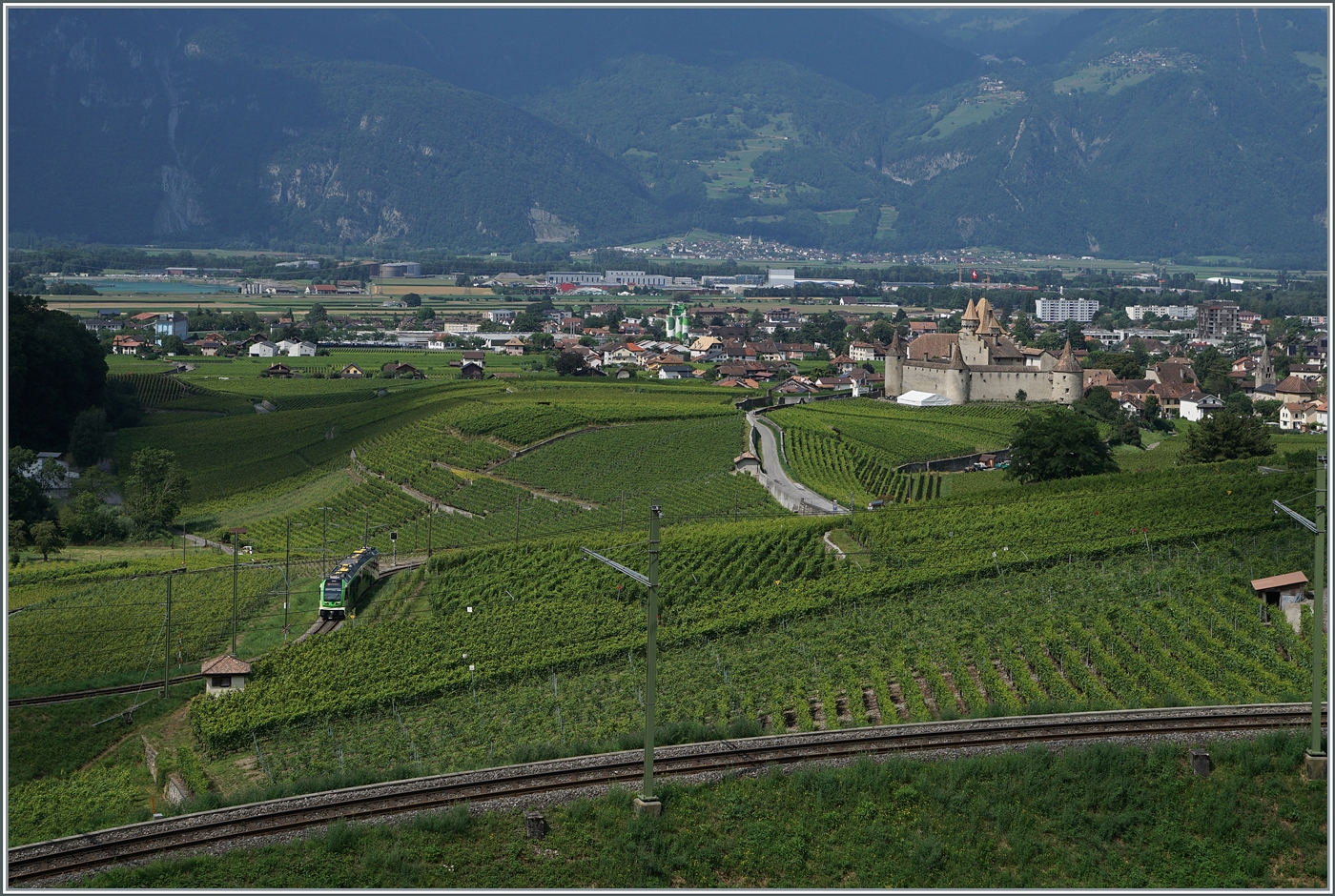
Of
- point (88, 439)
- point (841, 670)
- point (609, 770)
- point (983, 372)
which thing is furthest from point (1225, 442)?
point (88, 439)

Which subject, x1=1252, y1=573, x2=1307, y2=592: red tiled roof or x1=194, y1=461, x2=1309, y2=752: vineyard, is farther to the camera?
x1=1252, y1=573, x2=1307, y2=592: red tiled roof

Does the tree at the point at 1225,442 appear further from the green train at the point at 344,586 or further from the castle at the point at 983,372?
the castle at the point at 983,372

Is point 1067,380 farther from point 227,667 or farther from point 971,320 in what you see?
point 227,667

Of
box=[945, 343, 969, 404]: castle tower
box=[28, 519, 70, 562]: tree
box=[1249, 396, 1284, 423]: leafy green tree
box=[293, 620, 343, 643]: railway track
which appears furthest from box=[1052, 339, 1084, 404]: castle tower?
box=[293, 620, 343, 643]: railway track

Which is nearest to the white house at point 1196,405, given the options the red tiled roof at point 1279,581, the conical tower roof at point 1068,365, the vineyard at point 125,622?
the conical tower roof at point 1068,365

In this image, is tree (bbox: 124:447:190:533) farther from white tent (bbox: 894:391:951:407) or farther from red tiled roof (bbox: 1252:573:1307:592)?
white tent (bbox: 894:391:951:407)

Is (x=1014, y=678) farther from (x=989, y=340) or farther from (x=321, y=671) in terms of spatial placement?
(x=989, y=340)
